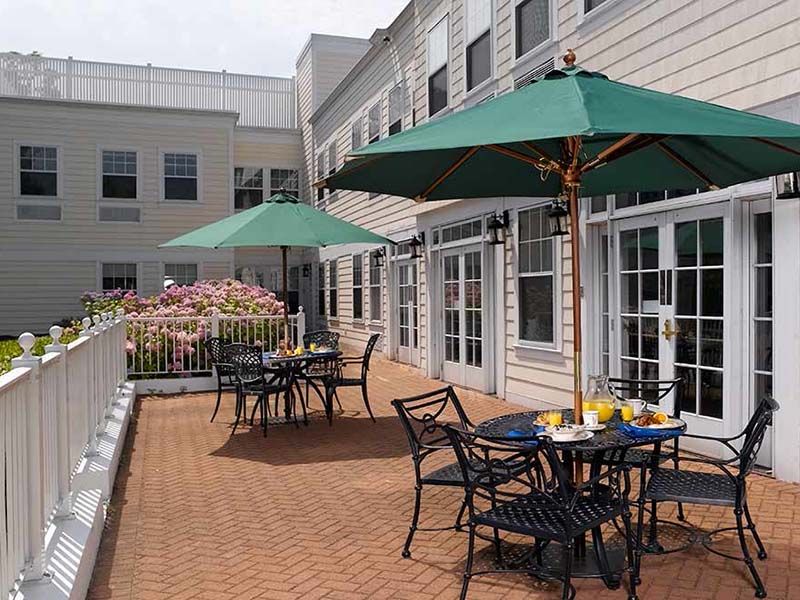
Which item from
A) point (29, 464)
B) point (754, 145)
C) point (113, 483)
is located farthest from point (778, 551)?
point (113, 483)

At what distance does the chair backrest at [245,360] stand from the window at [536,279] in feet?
10.5

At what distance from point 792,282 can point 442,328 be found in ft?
21.3

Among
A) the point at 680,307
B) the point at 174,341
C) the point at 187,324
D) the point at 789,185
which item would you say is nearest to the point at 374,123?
the point at 187,324

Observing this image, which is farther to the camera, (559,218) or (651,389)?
(559,218)

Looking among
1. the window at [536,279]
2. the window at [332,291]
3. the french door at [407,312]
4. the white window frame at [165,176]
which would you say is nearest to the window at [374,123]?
the french door at [407,312]

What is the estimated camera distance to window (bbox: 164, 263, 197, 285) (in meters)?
18.2

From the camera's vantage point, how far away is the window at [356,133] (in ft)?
49.9

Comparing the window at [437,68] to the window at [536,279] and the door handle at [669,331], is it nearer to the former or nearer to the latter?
the window at [536,279]

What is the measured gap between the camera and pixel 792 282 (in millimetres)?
4883

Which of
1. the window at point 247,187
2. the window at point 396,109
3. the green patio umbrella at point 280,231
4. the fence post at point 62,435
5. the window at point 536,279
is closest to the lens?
the fence post at point 62,435

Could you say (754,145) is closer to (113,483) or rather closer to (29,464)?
(29,464)

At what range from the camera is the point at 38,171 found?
17234 millimetres

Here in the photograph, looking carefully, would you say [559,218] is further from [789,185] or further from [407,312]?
[407,312]

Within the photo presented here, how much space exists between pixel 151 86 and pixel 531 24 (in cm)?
1430
